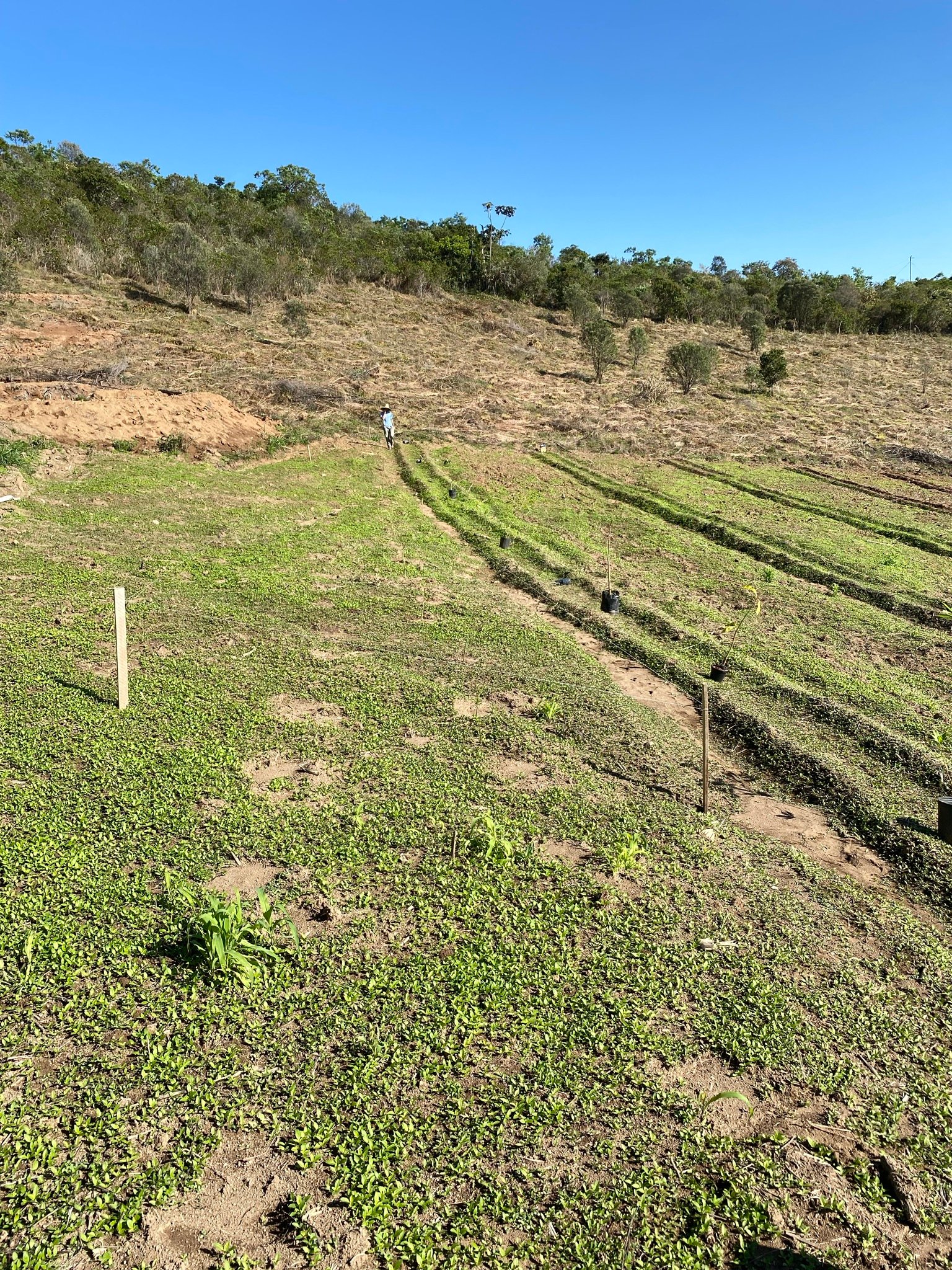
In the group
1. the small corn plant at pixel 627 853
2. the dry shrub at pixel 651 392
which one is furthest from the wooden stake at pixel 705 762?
the dry shrub at pixel 651 392

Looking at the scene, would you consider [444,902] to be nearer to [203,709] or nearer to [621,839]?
[621,839]

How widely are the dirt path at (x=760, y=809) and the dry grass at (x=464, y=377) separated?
16400 mm

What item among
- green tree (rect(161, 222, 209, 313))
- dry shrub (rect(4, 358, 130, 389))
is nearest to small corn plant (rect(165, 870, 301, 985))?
dry shrub (rect(4, 358, 130, 389))

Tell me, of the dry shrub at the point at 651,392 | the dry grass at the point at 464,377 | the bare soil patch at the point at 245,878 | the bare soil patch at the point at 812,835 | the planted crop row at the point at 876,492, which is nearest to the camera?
the bare soil patch at the point at 245,878

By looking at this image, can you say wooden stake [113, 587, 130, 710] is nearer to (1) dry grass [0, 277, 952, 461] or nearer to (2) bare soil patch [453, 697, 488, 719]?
(2) bare soil patch [453, 697, 488, 719]

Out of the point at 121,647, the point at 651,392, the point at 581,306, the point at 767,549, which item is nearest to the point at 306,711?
the point at 121,647

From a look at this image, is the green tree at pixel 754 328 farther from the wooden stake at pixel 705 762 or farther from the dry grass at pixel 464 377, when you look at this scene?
the wooden stake at pixel 705 762

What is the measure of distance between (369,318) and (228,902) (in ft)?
131

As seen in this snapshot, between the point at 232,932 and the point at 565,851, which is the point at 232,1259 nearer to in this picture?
the point at 232,932

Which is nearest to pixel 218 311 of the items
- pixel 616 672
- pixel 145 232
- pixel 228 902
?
pixel 145 232

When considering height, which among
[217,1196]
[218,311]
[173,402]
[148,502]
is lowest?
[217,1196]

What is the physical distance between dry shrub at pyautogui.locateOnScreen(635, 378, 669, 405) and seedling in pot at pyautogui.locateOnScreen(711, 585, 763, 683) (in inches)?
823

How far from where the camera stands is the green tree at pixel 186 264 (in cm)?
3362

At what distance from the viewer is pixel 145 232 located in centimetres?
3706
